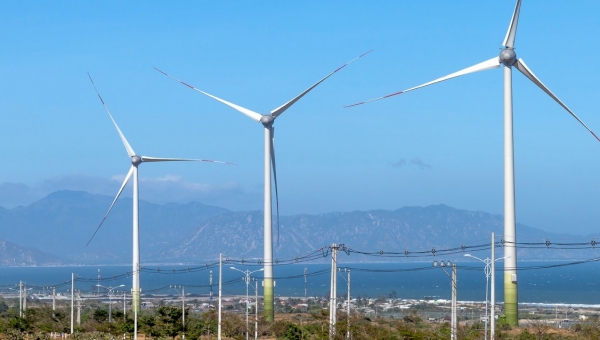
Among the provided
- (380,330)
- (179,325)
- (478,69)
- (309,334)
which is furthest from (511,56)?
(179,325)

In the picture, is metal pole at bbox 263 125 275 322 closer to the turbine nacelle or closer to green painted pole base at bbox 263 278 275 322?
green painted pole base at bbox 263 278 275 322

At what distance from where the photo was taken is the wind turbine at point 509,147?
59487 millimetres

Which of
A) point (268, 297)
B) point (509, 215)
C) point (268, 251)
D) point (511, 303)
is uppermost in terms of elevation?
point (509, 215)

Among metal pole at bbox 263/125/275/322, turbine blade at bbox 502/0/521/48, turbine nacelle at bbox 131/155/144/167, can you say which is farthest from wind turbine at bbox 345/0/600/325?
turbine nacelle at bbox 131/155/144/167

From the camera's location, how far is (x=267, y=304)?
7906 centimetres

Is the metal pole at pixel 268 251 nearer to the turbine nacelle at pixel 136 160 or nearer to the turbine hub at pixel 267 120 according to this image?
the turbine hub at pixel 267 120

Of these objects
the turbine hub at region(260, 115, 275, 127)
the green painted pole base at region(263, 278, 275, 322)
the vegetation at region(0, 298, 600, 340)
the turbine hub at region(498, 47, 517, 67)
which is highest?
the turbine hub at region(498, 47, 517, 67)

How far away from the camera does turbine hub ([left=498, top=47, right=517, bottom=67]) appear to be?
6244 centimetres

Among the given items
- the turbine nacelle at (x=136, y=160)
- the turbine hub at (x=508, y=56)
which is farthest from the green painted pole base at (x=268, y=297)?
the turbine hub at (x=508, y=56)

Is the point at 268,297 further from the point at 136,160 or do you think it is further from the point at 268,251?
the point at 136,160

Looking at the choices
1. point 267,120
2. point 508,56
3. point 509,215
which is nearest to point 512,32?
point 508,56

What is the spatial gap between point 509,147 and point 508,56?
5631 millimetres

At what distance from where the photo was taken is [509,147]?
61.0 metres

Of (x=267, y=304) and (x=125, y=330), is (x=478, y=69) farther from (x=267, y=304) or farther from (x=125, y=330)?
(x=125, y=330)
